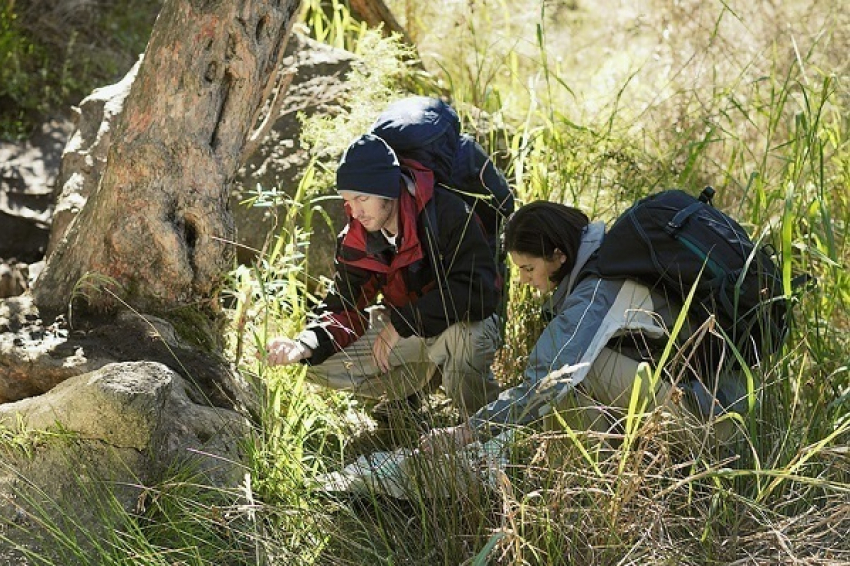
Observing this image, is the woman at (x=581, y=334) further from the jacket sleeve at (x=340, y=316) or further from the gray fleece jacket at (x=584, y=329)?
the jacket sleeve at (x=340, y=316)

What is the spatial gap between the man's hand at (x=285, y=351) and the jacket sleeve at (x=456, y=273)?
1.18 feet

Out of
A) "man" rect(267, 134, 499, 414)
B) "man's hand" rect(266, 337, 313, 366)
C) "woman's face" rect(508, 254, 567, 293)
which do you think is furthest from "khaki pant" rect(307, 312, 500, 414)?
"woman's face" rect(508, 254, 567, 293)

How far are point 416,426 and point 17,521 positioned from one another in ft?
3.51

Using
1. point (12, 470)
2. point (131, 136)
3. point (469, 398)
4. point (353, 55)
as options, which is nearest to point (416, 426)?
point (469, 398)

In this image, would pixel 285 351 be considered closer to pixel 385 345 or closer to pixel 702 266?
pixel 385 345

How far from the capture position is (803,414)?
3273mm

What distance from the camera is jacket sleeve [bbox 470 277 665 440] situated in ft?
10.5

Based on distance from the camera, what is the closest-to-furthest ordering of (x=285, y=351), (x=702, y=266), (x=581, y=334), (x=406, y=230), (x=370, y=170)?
(x=702, y=266), (x=581, y=334), (x=370, y=170), (x=406, y=230), (x=285, y=351)

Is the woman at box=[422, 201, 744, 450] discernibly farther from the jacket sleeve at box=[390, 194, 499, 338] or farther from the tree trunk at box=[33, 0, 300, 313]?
the tree trunk at box=[33, 0, 300, 313]

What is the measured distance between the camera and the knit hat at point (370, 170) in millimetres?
3668

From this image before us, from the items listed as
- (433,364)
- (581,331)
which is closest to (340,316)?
(433,364)

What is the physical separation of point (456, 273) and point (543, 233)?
1.40ft

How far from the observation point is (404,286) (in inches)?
159

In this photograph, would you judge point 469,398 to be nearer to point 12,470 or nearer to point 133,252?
point 133,252
